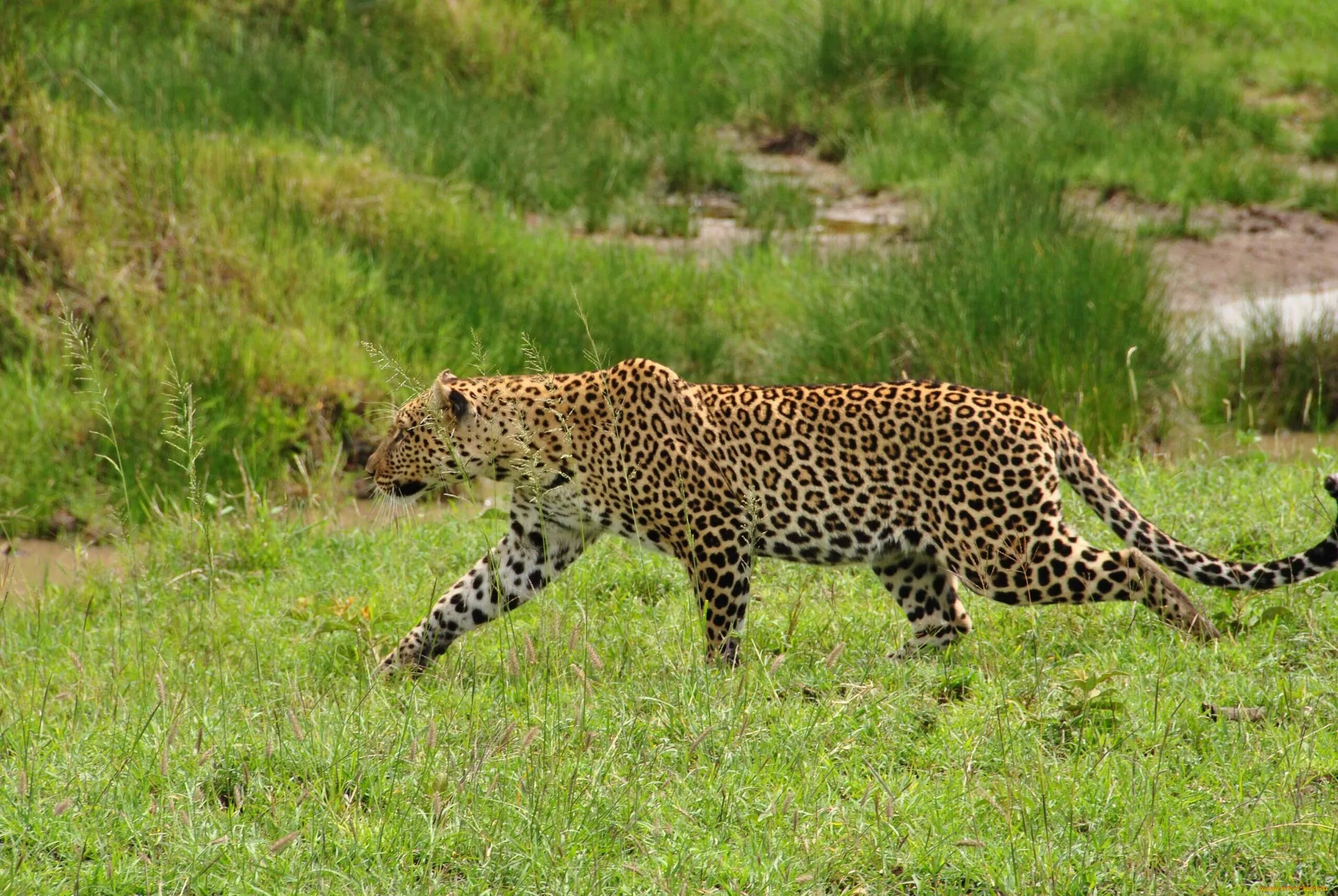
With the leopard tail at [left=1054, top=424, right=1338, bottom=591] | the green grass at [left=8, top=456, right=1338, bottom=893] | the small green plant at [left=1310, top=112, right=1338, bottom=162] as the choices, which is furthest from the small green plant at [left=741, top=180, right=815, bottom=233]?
the leopard tail at [left=1054, top=424, right=1338, bottom=591]

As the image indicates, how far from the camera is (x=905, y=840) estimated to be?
430 centimetres

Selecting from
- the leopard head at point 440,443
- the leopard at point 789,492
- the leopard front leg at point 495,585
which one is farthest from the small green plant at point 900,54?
the leopard front leg at point 495,585

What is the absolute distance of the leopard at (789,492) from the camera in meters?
5.58

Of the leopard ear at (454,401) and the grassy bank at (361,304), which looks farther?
the grassy bank at (361,304)

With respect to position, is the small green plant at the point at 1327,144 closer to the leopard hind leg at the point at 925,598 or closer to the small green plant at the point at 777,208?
the small green plant at the point at 777,208

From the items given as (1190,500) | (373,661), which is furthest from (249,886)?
→ (1190,500)

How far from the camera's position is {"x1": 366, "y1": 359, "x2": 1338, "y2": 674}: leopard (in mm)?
Answer: 5582

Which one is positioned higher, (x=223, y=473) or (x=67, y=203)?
(x=67, y=203)

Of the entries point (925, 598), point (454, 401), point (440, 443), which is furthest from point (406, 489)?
point (925, 598)

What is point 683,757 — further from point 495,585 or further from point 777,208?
point 777,208

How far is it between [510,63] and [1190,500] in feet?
Answer: 34.0

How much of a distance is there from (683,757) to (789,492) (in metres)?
1.42

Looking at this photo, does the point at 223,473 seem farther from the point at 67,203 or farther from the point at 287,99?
the point at 287,99

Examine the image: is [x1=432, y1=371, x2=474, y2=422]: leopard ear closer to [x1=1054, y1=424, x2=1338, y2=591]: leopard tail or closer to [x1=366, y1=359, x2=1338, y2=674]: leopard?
[x1=366, y1=359, x2=1338, y2=674]: leopard
